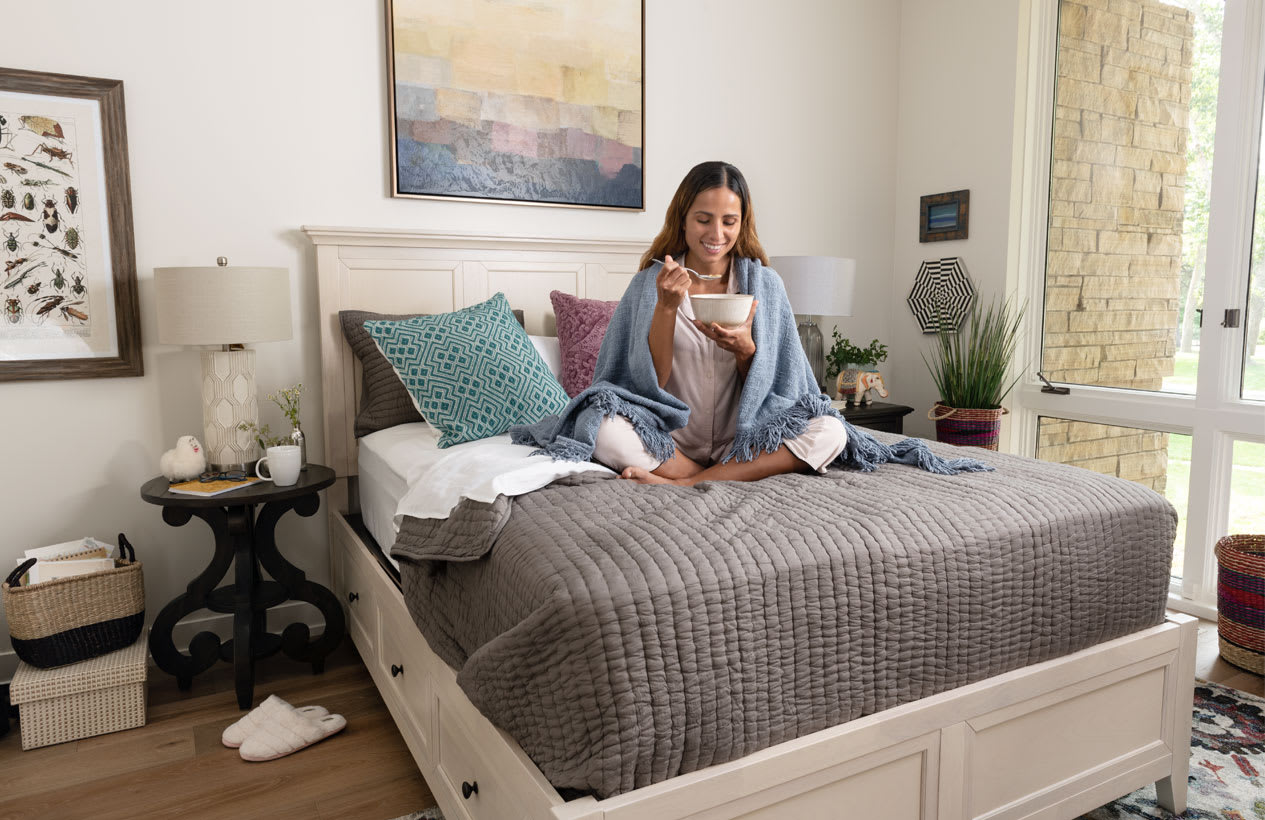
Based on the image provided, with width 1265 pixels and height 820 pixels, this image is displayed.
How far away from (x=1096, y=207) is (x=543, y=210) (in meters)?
2.13

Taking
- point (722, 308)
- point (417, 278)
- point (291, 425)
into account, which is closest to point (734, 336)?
point (722, 308)

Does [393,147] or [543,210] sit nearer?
[393,147]

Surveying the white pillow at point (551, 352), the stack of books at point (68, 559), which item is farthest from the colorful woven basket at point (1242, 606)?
the stack of books at point (68, 559)

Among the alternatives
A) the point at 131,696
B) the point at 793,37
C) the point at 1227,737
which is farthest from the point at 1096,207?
the point at 131,696

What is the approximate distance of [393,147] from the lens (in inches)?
109

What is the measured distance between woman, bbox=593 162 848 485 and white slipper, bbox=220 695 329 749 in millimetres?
1105

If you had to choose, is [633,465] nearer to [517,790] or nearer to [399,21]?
[517,790]

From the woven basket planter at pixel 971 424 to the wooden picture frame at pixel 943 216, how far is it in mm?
828

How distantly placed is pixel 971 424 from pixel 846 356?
1.86 feet

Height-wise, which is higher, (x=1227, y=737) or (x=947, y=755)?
(x=947, y=755)

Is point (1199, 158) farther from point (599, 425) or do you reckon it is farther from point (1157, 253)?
point (599, 425)

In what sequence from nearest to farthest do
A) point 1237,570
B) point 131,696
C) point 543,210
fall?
point 131,696, point 1237,570, point 543,210

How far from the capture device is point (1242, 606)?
2.44 m

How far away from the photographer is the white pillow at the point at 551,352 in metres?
2.72
